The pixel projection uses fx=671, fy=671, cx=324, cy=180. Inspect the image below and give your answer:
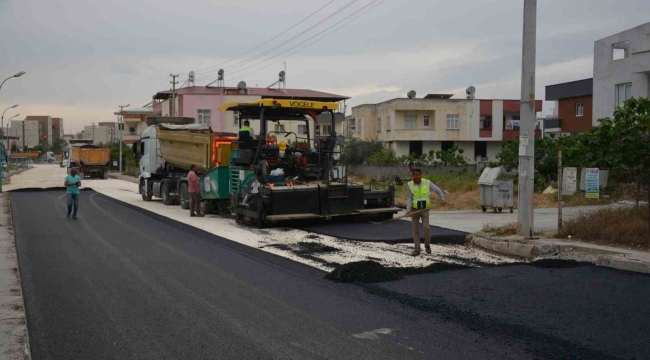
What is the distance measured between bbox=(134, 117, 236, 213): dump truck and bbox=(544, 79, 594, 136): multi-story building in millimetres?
28560

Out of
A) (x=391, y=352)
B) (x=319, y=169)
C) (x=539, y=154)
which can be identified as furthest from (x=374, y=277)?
(x=539, y=154)

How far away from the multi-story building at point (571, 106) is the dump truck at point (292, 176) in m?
31.1

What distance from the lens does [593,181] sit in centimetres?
1265

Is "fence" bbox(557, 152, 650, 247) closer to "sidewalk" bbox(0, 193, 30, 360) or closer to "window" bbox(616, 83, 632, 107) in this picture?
"sidewalk" bbox(0, 193, 30, 360)

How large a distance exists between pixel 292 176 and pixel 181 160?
8158 millimetres

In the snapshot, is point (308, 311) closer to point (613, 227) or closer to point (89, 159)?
point (613, 227)

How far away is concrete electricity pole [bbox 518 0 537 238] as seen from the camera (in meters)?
12.9

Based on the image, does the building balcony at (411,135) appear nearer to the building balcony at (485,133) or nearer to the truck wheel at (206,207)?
the building balcony at (485,133)

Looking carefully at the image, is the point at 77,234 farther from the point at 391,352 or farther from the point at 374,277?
the point at 391,352

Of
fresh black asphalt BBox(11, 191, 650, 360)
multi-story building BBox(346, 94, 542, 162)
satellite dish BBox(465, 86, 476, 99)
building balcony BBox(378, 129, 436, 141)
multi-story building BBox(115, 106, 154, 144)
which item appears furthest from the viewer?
multi-story building BBox(115, 106, 154, 144)

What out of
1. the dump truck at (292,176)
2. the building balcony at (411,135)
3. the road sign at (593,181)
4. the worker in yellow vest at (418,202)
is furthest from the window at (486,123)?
the worker in yellow vest at (418,202)

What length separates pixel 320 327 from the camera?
22.8ft

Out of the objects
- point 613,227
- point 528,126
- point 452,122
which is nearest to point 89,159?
point 452,122

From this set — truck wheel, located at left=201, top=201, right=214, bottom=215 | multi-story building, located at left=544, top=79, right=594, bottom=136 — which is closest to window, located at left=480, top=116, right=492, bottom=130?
multi-story building, located at left=544, top=79, right=594, bottom=136
